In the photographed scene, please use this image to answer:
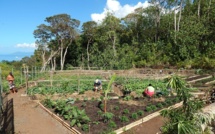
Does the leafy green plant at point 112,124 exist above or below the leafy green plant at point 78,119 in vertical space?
below

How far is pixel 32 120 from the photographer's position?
28.8 feet

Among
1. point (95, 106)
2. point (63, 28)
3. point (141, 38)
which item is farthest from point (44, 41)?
point (95, 106)

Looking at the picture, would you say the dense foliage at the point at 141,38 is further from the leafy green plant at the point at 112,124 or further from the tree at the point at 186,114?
the tree at the point at 186,114

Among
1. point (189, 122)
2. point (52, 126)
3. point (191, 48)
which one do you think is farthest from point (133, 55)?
point (189, 122)

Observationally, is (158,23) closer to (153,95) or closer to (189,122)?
(153,95)

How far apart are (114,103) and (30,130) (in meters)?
3.73

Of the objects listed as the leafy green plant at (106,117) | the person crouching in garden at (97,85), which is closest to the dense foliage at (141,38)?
the person crouching in garden at (97,85)

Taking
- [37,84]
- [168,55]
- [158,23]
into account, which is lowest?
[37,84]

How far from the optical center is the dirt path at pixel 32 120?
25.4 ft

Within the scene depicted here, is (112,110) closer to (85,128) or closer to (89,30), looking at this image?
(85,128)

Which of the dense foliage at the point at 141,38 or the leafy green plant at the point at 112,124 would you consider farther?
the dense foliage at the point at 141,38

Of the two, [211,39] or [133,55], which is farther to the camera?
[133,55]

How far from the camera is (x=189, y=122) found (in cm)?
379

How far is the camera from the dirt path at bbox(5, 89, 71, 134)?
7742 millimetres
